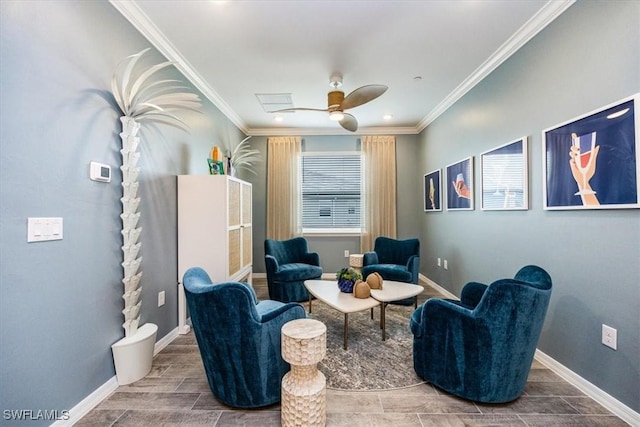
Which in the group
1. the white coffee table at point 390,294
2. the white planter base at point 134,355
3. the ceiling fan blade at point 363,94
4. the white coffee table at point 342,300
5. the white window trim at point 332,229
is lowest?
the white planter base at point 134,355

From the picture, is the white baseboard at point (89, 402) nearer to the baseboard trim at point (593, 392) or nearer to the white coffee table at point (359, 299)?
the white coffee table at point (359, 299)

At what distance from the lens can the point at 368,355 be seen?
95.8 inches

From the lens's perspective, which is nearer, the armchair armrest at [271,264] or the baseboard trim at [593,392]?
the baseboard trim at [593,392]

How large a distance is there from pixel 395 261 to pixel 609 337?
2535mm

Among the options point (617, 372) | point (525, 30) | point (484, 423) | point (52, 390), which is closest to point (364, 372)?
point (484, 423)

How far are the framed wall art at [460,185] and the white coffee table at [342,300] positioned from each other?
1842 millimetres

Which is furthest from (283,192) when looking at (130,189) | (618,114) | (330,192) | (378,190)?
(618,114)

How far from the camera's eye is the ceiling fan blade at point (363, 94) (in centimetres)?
267

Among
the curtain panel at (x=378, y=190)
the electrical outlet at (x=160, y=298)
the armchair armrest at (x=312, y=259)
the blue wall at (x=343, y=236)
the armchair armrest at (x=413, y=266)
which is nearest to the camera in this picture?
the electrical outlet at (x=160, y=298)

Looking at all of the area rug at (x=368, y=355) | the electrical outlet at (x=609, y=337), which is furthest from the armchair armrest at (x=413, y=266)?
the electrical outlet at (x=609, y=337)

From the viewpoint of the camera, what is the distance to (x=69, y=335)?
1.66 metres

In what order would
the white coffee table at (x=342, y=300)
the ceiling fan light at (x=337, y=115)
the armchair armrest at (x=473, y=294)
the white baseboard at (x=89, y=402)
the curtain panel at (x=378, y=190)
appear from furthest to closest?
the curtain panel at (x=378, y=190) → the ceiling fan light at (x=337, y=115) → the white coffee table at (x=342, y=300) → the armchair armrest at (x=473, y=294) → the white baseboard at (x=89, y=402)

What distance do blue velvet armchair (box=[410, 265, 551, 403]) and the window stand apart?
11.6 ft

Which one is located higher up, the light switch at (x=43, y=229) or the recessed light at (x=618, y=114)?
the recessed light at (x=618, y=114)
